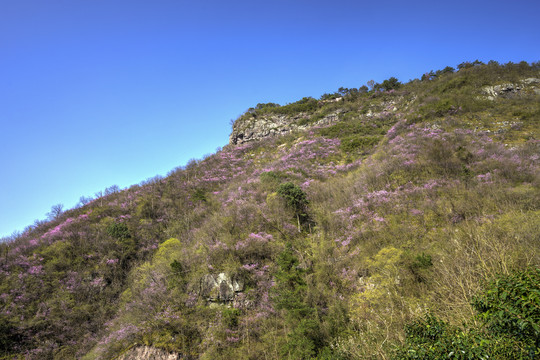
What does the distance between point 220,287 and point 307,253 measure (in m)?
5.77

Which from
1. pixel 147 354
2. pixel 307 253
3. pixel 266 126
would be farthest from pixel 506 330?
pixel 266 126

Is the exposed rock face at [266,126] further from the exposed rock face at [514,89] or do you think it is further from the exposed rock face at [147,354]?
the exposed rock face at [147,354]

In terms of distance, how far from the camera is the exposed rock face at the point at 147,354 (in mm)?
10906

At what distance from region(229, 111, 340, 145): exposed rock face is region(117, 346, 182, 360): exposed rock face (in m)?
34.9

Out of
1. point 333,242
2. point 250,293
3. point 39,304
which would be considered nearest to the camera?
point 250,293

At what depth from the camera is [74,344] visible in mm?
13812

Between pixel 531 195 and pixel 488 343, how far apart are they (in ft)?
40.2

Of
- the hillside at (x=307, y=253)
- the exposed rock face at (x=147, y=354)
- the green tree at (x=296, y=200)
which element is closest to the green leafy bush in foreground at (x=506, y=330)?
the hillside at (x=307, y=253)

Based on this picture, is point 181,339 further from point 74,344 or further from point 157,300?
point 74,344

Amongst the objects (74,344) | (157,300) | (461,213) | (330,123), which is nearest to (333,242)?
(461,213)

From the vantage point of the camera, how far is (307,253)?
13578 millimetres

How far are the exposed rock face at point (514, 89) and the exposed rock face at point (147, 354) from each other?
38147 mm

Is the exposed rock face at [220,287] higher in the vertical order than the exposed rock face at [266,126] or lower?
lower

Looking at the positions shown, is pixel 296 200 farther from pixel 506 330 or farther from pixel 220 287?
pixel 506 330
